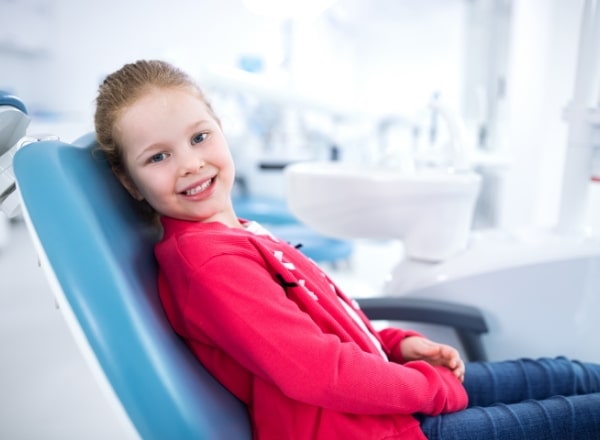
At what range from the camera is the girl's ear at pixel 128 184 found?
2.37ft

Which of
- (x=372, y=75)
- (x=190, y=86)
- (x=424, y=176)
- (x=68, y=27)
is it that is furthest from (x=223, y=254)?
(x=372, y=75)

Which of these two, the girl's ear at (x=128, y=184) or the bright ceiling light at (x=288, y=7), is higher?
the bright ceiling light at (x=288, y=7)

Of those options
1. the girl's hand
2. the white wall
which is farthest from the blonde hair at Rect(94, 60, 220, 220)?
the white wall

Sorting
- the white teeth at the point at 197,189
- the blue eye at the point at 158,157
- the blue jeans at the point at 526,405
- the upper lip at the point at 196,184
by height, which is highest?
the blue eye at the point at 158,157

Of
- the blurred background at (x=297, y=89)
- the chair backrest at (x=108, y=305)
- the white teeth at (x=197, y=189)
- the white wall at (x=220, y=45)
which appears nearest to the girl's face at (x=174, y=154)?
the white teeth at (x=197, y=189)

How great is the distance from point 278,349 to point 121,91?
428 millimetres

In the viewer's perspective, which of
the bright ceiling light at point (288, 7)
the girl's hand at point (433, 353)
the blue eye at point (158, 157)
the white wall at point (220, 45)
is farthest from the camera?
the white wall at point (220, 45)

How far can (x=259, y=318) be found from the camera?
0.57 meters

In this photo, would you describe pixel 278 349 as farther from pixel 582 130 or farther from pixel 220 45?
pixel 220 45

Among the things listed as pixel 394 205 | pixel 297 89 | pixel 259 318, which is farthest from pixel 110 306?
pixel 297 89

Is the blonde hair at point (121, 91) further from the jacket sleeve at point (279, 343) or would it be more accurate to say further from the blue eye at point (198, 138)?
the jacket sleeve at point (279, 343)

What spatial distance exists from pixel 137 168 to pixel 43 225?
0.72 feet

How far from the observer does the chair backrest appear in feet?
1.46

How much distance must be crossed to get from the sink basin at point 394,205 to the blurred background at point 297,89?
20 centimetres
